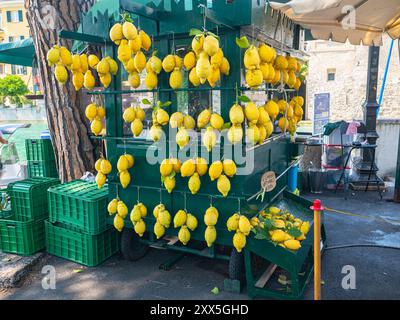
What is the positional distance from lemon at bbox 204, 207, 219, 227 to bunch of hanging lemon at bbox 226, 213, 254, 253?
0.14 metres

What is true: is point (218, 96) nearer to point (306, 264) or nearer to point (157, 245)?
point (157, 245)

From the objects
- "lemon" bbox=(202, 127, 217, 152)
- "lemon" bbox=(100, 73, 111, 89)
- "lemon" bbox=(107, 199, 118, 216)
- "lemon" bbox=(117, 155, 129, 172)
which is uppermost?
"lemon" bbox=(100, 73, 111, 89)

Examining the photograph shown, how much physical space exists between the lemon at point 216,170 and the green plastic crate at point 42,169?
4.30 metres

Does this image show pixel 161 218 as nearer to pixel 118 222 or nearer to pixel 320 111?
pixel 118 222

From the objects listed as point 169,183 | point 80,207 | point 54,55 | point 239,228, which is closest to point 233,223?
point 239,228

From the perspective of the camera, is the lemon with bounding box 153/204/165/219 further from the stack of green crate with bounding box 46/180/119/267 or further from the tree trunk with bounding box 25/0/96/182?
the tree trunk with bounding box 25/0/96/182

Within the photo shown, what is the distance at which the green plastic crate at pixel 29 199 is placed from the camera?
4754mm

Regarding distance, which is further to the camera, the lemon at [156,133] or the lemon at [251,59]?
the lemon at [156,133]

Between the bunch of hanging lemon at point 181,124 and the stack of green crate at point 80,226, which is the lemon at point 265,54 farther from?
the stack of green crate at point 80,226

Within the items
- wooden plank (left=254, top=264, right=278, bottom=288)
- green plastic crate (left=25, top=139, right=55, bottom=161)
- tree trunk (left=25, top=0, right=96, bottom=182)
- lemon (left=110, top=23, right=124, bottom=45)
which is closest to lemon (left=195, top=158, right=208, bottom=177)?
wooden plank (left=254, top=264, right=278, bottom=288)

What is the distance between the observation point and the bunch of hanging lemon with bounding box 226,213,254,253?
3580 millimetres

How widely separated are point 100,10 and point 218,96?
5.31ft

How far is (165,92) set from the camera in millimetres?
3988

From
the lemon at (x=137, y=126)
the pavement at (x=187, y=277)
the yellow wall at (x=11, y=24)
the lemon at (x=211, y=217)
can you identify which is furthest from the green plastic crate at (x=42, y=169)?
the yellow wall at (x=11, y=24)
